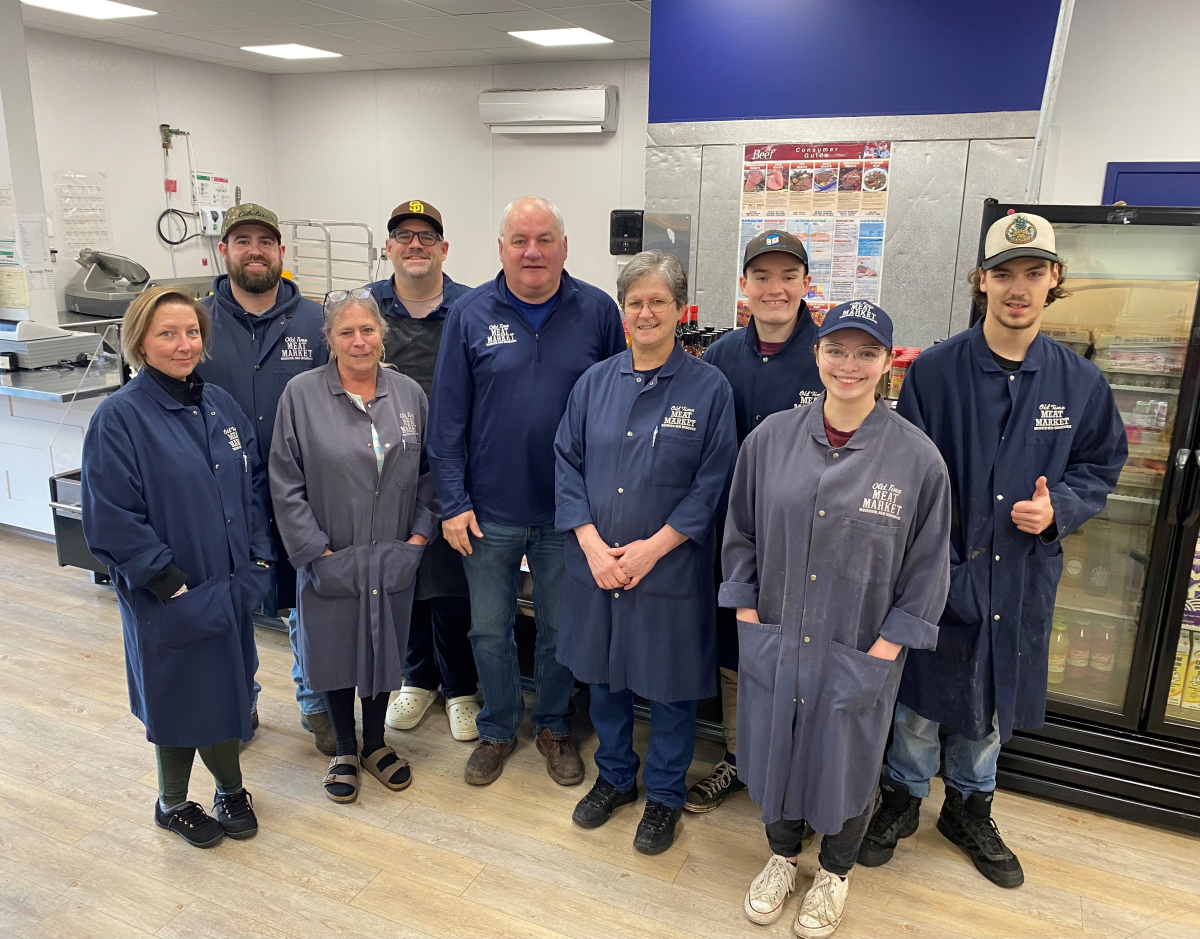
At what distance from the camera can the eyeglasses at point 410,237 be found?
2781 mm

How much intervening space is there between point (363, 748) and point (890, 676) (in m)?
1.69

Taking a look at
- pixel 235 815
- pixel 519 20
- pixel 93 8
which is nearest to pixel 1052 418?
pixel 235 815

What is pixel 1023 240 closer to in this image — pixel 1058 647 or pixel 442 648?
pixel 1058 647

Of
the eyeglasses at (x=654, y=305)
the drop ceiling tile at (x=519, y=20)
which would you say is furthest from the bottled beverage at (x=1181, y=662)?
the drop ceiling tile at (x=519, y=20)

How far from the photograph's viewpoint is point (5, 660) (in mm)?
3430

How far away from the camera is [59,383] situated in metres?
4.23

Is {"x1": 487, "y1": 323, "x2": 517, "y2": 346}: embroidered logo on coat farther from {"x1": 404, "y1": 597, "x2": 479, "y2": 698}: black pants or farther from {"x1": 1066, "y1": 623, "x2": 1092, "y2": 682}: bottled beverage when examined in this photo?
{"x1": 1066, "y1": 623, "x2": 1092, "y2": 682}: bottled beverage

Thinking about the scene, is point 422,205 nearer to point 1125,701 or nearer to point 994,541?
point 994,541

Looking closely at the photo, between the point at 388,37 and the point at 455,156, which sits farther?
the point at 455,156

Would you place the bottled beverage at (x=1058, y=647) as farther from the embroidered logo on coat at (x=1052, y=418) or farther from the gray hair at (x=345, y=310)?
the gray hair at (x=345, y=310)

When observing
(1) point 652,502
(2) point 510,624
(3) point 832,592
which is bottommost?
(2) point 510,624

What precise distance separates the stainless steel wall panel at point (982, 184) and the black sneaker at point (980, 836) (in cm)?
192

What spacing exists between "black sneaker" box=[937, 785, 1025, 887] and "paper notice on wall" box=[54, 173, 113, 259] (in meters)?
7.16

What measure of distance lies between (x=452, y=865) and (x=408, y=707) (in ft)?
2.65
